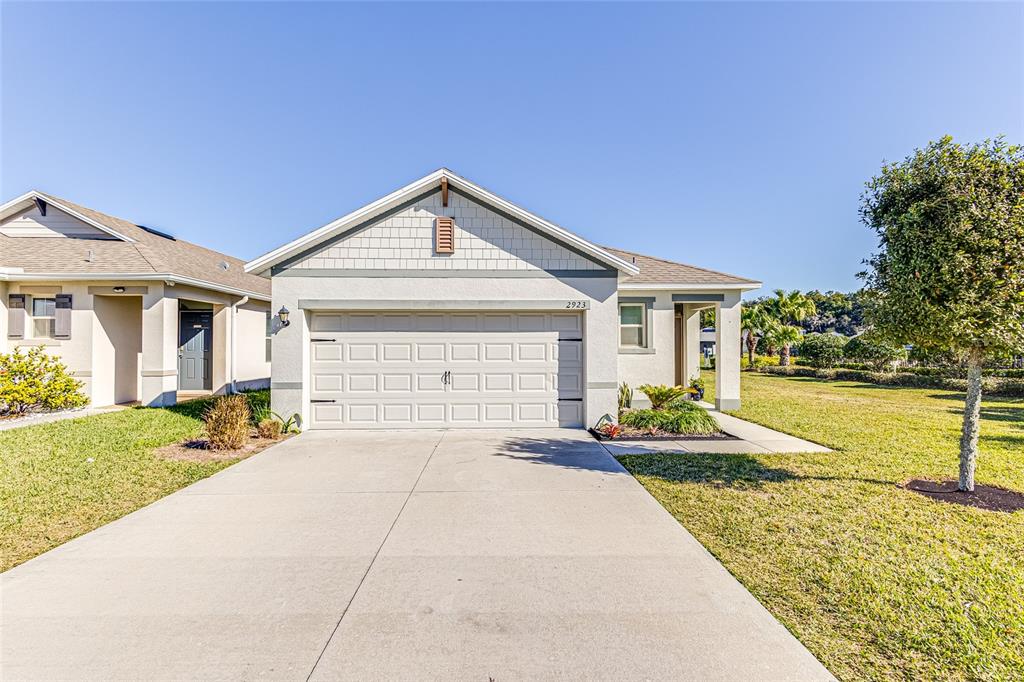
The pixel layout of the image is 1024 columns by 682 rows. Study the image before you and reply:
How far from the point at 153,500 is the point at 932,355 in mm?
10584

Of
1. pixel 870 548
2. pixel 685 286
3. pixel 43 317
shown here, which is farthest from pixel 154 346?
pixel 870 548

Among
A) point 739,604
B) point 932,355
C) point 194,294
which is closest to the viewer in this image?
point 739,604

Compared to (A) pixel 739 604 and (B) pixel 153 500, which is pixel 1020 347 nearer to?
(A) pixel 739 604

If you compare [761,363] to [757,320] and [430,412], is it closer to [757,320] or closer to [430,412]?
[757,320]

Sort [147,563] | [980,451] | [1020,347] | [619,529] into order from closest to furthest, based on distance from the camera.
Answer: [147,563] < [619,529] < [1020,347] < [980,451]

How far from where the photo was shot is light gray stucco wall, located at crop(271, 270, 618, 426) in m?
9.20

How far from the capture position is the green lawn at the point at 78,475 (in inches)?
180

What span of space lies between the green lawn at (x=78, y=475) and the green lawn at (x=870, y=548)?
6.48 m

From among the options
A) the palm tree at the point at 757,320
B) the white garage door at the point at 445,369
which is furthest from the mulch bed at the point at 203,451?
the palm tree at the point at 757,320

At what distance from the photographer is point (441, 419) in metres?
9.55

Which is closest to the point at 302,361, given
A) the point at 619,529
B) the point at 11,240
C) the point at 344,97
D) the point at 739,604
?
the point at 619,529

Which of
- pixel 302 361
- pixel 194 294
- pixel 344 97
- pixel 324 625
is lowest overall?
pixel 324 625

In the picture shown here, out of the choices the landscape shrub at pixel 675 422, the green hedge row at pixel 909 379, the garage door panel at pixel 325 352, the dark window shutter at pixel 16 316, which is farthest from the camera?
the green hedge row at pixel 909 379

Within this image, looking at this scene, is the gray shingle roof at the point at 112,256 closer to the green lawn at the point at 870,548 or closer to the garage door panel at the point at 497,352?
the garage door panel at the point at 497,352
